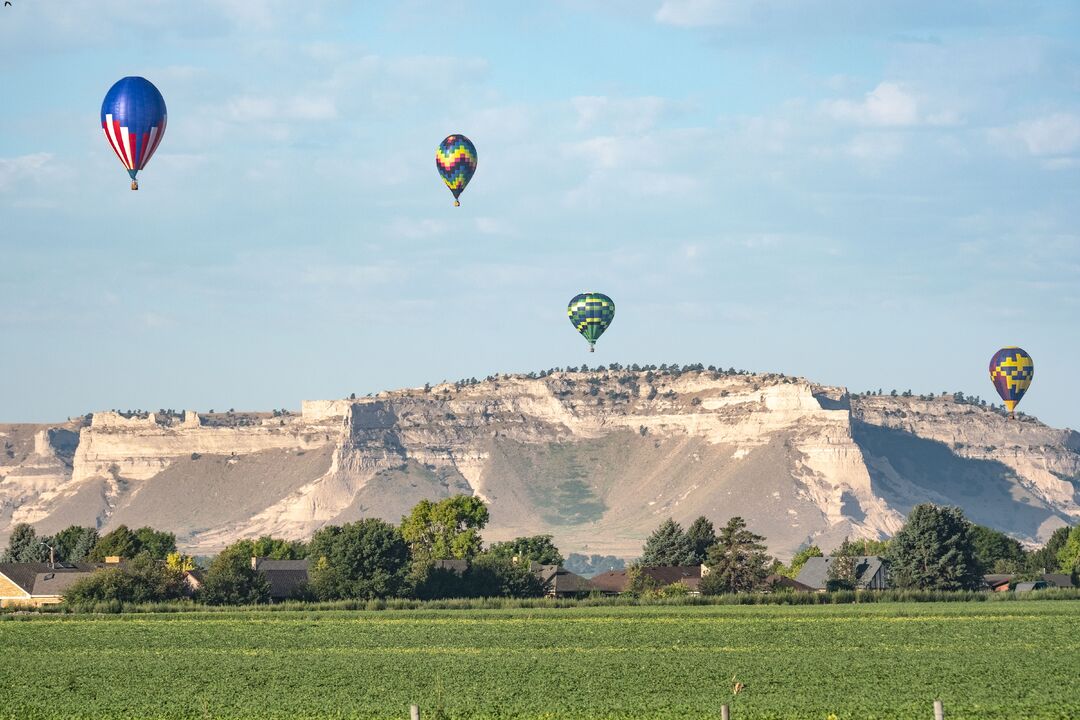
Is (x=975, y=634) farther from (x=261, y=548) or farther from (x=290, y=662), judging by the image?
(x=261, y=548)

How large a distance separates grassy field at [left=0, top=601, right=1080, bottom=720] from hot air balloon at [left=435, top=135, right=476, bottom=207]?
32.6m

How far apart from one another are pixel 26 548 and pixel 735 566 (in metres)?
66.7

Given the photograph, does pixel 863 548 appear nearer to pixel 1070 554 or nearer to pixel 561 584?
pixel 1070 554

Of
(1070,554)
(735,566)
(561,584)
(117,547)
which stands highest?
(1070,554)

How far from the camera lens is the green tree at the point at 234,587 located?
9462 centimetres

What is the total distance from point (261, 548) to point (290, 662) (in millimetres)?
112215

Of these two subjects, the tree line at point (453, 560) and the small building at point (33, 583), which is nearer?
the tree line at point (453, 560)

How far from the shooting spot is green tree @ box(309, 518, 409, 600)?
99.2 metres

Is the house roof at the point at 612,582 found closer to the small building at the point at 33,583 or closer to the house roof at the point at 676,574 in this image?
the house roof at the point at 676,574

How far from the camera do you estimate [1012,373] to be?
4717 inches

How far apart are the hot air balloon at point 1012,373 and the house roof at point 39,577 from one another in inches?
2347

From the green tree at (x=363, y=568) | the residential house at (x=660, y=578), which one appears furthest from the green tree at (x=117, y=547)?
the green tree at (x=363, y=568)

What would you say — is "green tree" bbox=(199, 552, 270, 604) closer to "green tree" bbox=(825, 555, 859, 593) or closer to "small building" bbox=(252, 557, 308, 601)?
"small building" bbox=(252, 557, 308, 601)

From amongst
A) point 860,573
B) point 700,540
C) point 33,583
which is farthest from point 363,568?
point 700,540
